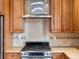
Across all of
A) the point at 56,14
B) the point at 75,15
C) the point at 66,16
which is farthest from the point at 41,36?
the point at 75,15

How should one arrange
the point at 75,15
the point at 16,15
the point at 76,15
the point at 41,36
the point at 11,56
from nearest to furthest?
the point at 11,56
the point at 76,15
the point at 75,15
the point at 16,15
the point at 41,36

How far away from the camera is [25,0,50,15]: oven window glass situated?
14.8 feet

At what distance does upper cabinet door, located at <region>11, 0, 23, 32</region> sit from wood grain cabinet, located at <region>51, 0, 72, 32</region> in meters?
0.78

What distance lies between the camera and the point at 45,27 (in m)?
4.80

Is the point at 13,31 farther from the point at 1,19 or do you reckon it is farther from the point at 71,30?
the point at 71,30

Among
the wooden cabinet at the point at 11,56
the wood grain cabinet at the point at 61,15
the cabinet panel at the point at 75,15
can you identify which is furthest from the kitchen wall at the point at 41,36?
the wooden cabinet at the point at 11,56

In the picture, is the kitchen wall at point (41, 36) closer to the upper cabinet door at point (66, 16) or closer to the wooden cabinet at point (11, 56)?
the upper cabinet door at point (66, 16)

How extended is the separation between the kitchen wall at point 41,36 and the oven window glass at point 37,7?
34 cm

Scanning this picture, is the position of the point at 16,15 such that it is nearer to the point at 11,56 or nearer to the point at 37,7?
the point at 37,7

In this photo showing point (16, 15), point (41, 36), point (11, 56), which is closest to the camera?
point (11, 56)

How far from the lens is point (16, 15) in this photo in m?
4.46

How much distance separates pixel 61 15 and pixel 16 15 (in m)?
1.10

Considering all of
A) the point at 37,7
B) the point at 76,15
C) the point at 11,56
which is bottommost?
the point at 11,56

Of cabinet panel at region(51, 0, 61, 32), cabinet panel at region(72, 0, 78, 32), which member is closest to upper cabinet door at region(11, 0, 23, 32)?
cabinet panel at region(51, 0, 61, 32)
